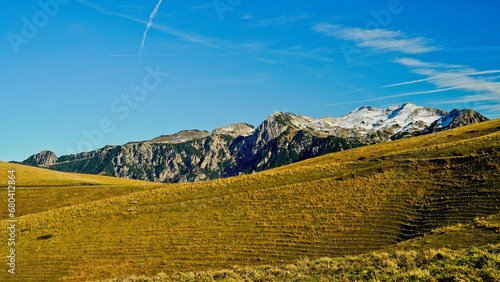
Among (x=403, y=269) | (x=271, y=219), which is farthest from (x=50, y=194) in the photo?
(x=403, y=269)

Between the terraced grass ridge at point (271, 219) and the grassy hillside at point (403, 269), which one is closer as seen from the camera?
the grassy hillside at point (403, 269)

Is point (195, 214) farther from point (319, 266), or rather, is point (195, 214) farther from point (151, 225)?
point (319, 266)

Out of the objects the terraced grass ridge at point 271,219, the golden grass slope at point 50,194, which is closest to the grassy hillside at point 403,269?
the terraced grass ridge at point 271,219

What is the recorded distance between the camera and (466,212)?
113ft

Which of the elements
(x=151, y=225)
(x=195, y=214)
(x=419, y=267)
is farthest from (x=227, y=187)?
(x=419, y=267)

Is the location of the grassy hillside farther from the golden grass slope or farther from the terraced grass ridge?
the golden grass slope

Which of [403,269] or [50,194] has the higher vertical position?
[50,194]

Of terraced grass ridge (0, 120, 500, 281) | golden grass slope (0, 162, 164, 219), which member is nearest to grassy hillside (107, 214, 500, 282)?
terraced grass ridge (0, 120, 500, 281)

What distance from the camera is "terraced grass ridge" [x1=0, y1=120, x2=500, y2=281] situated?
3325 cm

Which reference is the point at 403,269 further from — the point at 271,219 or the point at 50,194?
the point at 50,194

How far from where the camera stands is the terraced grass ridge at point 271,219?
3325cm

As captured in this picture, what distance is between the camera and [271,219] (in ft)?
136

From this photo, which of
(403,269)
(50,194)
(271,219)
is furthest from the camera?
(50,194)

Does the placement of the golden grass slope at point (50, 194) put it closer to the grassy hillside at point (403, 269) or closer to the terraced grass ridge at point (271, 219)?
the terraced grass ridge at point (271, 219)
